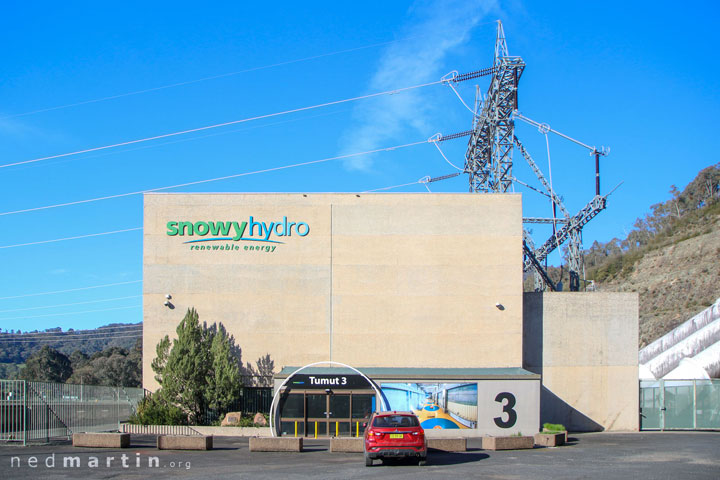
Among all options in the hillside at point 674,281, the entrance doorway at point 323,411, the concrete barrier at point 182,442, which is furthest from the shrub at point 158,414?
the hillside at point 674,281

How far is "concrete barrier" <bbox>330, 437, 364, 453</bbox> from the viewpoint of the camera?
23781mm

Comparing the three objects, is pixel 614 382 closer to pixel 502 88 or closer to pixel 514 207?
pixel 514 207

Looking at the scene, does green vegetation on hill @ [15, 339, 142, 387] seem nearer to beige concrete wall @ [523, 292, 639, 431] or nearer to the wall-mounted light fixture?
the wall-mounted light fixture

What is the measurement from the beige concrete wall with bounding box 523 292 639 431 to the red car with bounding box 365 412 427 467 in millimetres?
A: 16977

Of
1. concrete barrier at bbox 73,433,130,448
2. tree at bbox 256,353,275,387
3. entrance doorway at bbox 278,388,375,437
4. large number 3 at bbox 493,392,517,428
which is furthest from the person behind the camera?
tree at bbox 256,353,275,387

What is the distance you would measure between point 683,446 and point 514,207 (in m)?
13.4

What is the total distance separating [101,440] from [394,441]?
10.7 meters

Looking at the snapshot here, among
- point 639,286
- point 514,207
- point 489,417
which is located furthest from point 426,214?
point 639,286

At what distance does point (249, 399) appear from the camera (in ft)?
110

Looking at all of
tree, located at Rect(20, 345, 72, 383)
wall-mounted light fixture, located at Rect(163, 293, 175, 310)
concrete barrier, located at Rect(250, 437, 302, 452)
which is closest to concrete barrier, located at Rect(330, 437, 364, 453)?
concrete barrier, located at Rect(250, 437, 302, 452)

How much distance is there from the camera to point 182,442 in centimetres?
2339

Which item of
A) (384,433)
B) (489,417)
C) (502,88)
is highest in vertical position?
(502,88)

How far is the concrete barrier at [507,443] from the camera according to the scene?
24653 mm

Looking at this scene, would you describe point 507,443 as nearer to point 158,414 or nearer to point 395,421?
point 395,421
